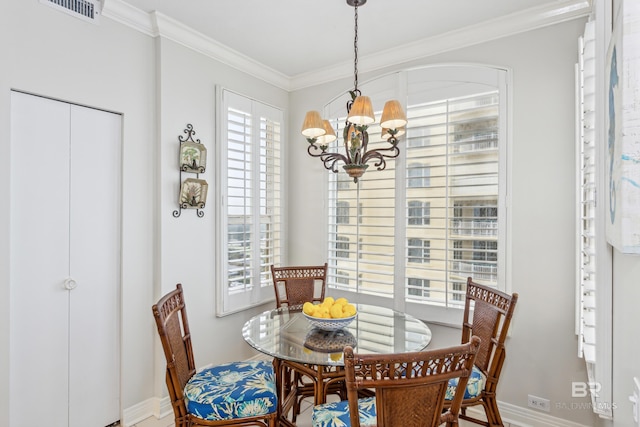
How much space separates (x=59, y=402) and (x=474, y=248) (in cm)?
304

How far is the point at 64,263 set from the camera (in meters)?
2.23

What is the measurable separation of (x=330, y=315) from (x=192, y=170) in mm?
1620

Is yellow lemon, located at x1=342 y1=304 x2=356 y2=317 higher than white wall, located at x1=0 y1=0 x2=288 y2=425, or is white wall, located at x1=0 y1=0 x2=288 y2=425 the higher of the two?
white wall, located at x1=0 y1=0 x2=288 y2=425

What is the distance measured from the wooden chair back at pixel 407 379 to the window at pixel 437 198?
4.79 feet

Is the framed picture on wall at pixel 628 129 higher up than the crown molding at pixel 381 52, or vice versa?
the crown molding at pixel 381 52

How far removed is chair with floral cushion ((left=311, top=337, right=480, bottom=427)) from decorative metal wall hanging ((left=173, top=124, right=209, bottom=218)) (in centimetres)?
200

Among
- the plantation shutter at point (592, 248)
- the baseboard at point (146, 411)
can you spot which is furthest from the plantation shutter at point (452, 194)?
the baseboard at point (146, 411)

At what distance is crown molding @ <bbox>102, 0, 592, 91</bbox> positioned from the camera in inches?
92.7

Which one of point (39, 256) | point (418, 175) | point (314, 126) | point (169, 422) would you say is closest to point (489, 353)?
point (418, 175)

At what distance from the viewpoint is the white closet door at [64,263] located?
2.03 metres

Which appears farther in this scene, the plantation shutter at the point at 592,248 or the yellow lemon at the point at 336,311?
the yellow lemon at the point at 336,311

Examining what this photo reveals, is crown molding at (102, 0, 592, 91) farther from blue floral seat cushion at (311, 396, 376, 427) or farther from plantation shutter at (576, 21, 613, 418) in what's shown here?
blue floral seat cushion at (311, 396, 376, 427)

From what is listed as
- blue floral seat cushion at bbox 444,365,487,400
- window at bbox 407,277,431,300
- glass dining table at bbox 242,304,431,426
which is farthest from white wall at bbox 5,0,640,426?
glass dining table at bbox 242,304,431,426

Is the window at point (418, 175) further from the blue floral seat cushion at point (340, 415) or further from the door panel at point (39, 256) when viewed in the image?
the door panel at point (39, 256)
